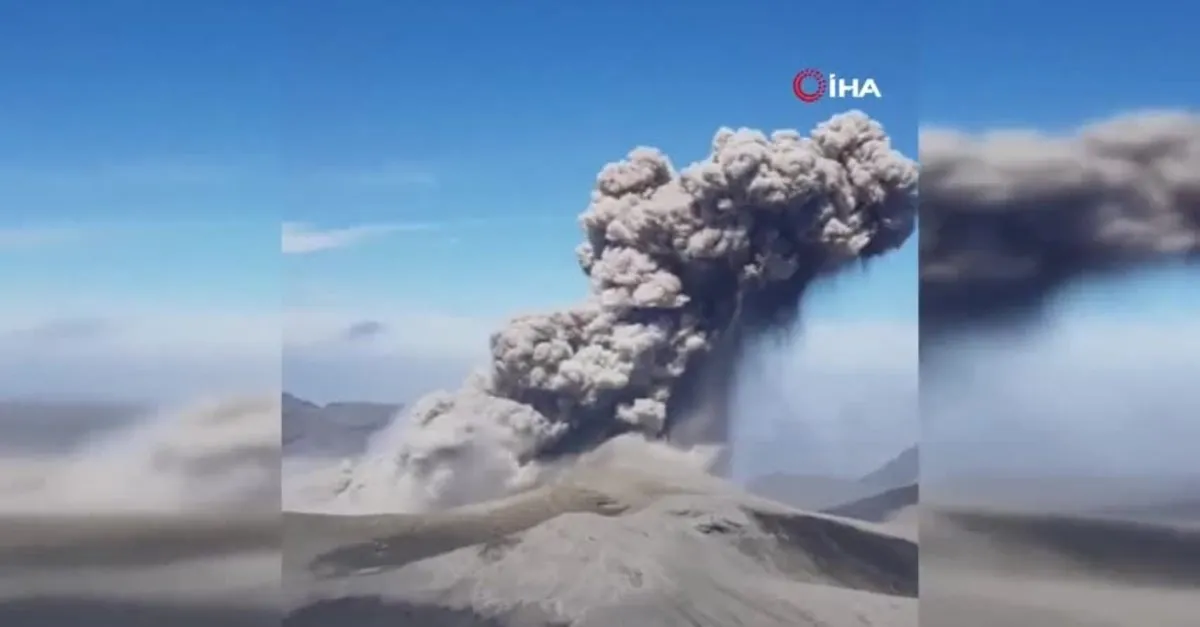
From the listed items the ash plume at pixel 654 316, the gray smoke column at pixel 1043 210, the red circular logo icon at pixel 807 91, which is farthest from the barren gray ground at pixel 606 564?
the red circular logo icon at pixel 807 91

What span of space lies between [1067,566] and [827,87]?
129cm

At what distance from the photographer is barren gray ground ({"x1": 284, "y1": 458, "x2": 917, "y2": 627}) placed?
3.26 m

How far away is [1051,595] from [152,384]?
2310 mm

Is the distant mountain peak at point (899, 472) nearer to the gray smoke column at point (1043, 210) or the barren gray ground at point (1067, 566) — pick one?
the barren gray ground at point (1067, 566)

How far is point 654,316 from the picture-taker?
3.29 m

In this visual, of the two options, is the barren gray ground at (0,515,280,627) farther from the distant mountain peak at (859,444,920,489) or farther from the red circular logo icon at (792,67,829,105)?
the red circular logo icon at (792,67,829,105)

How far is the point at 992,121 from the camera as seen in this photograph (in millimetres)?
3203

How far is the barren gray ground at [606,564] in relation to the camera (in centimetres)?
326

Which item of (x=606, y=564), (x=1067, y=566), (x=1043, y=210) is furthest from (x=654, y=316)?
(x=1067, y=566)

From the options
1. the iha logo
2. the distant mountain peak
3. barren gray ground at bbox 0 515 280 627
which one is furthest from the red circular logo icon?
barren gray ground at bbox 0 515 280 627

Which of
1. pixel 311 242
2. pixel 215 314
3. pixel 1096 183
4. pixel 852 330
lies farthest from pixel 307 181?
pixel 1096 183

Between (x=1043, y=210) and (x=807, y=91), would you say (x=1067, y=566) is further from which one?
(x=807, y=91)

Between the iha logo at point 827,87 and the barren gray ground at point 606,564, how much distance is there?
0.98m

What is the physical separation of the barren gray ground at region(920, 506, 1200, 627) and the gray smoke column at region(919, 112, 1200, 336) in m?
0.50
